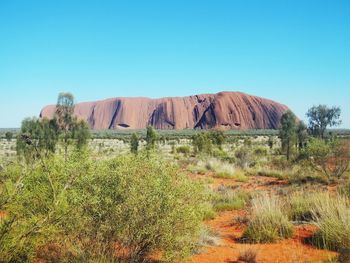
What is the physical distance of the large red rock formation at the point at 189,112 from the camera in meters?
146

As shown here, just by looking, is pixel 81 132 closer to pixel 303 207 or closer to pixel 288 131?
pixel 288 131

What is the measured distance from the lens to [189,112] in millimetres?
167125

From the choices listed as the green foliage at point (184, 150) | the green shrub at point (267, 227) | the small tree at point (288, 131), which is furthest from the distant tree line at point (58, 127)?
the green shrub at point (267, 227)

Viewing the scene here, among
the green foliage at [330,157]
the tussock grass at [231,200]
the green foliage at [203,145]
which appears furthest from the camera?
the green foliage at [203,145]

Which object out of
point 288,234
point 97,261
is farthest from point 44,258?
point 288,234

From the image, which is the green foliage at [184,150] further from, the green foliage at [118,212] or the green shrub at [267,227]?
the green foliage at [118,212]

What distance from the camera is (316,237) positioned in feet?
28.4

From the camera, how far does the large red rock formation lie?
14650cm

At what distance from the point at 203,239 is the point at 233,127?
136m

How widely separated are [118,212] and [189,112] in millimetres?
161765

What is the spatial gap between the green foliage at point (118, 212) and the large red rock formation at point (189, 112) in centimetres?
13387

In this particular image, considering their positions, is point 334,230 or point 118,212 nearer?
point 118,212

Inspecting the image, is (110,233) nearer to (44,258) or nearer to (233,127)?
(44,258)

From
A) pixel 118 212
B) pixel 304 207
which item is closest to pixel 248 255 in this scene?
pixel 118 212
